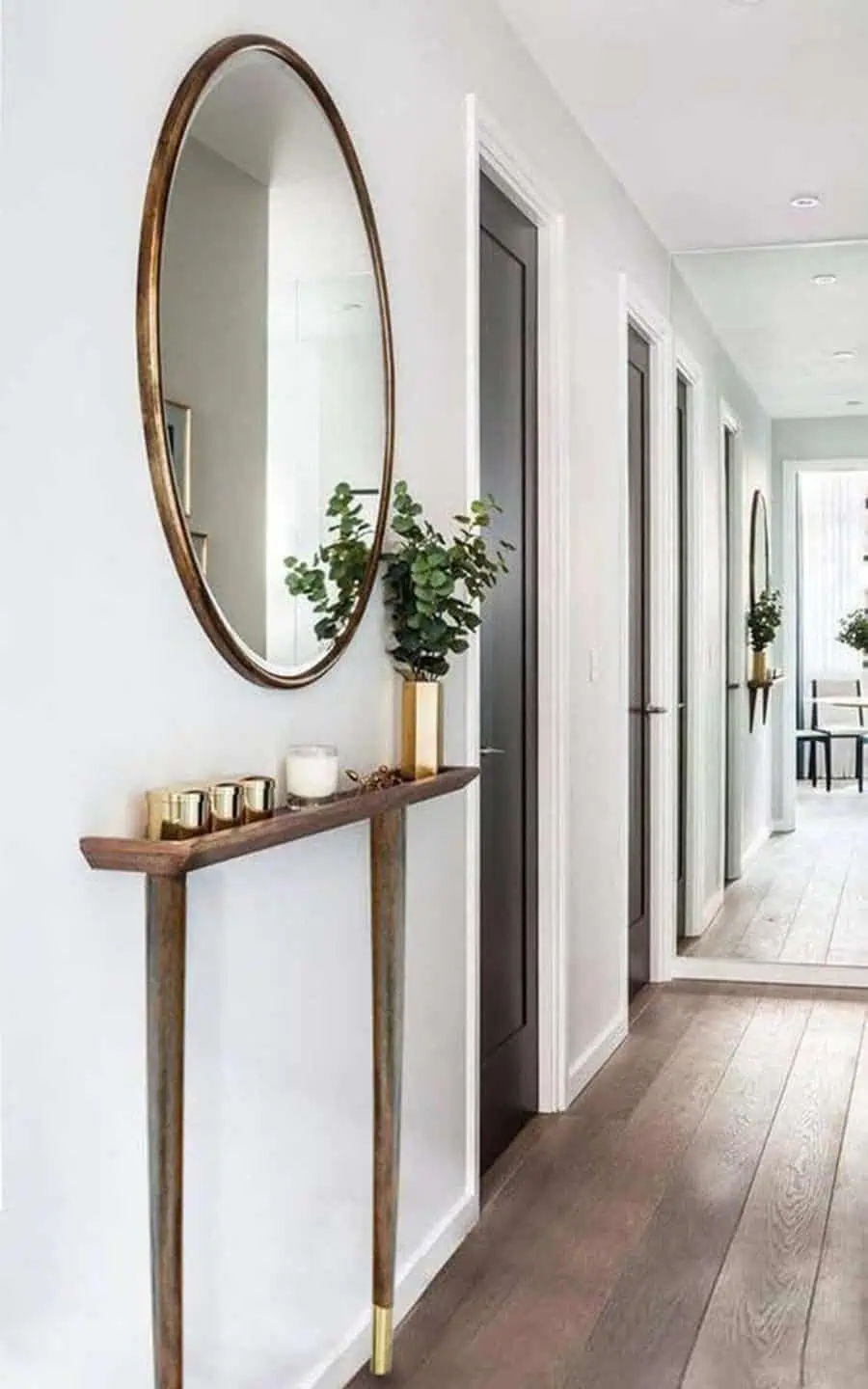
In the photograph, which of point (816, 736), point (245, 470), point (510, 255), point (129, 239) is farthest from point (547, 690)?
point (129, 239)

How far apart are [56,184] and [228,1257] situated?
137 centimetres

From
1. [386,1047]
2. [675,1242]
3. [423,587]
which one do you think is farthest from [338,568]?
[675,1242]

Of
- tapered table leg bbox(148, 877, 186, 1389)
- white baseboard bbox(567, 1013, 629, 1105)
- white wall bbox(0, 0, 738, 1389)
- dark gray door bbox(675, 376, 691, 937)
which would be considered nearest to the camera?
white wall bbox(0, 0, 738, 1389)

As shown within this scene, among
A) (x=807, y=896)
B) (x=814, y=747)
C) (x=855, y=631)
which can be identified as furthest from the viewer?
(x=807, y=896)

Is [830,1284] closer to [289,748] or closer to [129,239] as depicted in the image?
[289,748]

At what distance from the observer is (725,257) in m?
5.52

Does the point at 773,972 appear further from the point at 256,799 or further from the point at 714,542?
the point at 256,799

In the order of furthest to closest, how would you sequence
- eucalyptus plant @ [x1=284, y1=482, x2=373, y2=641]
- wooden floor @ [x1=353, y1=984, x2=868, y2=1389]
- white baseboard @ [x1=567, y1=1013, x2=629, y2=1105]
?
white baseboard @ [x1=567, y1=1013, x2=629, y2=1105] < wooden floor @ [x1=353, y1=984, x2=868, y2=1389] < eucalyptus plant @ [x1=284, y1=482, x2=373, y2=641]

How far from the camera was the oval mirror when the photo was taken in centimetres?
540

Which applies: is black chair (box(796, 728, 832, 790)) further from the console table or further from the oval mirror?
the console table

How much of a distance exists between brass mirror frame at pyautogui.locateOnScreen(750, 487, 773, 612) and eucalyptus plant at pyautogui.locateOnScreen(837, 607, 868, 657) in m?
0.38

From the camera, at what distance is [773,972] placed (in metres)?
5.48

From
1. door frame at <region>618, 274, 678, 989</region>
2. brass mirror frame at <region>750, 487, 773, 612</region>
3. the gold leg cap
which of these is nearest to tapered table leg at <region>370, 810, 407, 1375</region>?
the gold leg cap

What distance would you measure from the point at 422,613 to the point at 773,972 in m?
3.26
